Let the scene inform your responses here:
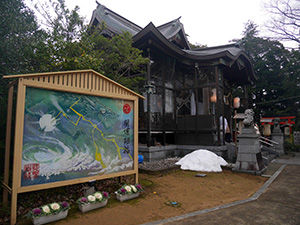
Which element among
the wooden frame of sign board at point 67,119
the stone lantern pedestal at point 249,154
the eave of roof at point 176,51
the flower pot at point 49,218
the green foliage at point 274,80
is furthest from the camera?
the green foliage at point 274,80

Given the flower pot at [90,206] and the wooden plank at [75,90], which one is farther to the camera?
the flower pot at [90,206]

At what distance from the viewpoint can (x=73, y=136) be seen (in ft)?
16.0

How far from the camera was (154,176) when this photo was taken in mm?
8195

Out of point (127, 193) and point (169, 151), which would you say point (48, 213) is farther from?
point (169, 151)

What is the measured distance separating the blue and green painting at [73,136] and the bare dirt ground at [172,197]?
3.33ft

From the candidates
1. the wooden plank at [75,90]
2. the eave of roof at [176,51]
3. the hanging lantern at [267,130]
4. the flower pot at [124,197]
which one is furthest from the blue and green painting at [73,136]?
the hanging lantern at [267,130]

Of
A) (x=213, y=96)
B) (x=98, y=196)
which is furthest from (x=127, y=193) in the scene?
(x=213, y=96)

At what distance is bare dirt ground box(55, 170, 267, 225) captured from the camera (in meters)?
4.27

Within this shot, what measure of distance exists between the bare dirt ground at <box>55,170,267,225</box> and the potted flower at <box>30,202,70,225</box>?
0.49ft

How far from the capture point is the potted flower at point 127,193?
17.1ft

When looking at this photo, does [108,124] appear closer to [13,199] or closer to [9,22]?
[13,199]

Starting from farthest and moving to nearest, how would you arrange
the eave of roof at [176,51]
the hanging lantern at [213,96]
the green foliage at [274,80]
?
the green foliage at [274,80] < the hanging lantern at [213,96] < the eave of roof at [176,51]

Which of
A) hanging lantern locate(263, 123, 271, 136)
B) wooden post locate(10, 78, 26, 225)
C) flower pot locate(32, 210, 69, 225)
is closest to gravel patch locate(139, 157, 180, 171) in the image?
flower pot locate(32, 210, 69, 225)

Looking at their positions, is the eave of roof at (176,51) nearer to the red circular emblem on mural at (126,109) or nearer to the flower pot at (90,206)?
the red circular emblem on mural at (126,109)
